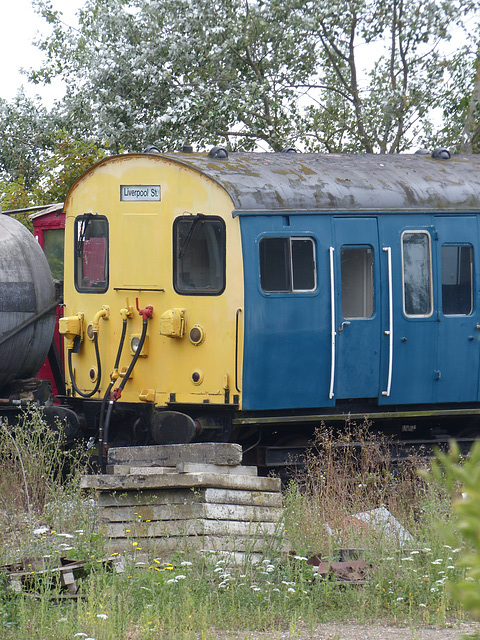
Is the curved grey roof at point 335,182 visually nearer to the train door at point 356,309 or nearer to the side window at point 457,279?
the train door at point 356,309

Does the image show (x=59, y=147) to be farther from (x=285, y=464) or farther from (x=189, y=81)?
(x=285, y=464)

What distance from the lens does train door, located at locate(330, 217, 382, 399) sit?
903 centimetres

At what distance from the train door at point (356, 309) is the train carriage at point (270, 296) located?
14mm

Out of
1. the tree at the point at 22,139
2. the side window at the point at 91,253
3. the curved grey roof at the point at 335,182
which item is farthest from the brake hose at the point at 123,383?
the tree at the point at 22,139

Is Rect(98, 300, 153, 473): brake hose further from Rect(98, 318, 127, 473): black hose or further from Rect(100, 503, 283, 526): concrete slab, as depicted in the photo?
Rect(100, 503, 283, 526): concrete slab

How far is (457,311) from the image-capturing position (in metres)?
9.60

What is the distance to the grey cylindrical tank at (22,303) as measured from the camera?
10641mm

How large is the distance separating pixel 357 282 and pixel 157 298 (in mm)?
2068

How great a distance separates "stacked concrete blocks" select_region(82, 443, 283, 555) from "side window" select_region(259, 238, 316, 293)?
243 cm

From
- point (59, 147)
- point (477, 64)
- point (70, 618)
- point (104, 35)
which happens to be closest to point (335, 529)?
point (70, 618)

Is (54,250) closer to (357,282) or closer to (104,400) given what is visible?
(104,400)

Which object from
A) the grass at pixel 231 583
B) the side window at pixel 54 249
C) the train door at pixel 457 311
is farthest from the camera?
the side window at pixel 54 249

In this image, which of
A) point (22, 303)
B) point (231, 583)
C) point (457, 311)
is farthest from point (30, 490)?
point (457, 311)

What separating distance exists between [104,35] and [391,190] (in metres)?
11.5
